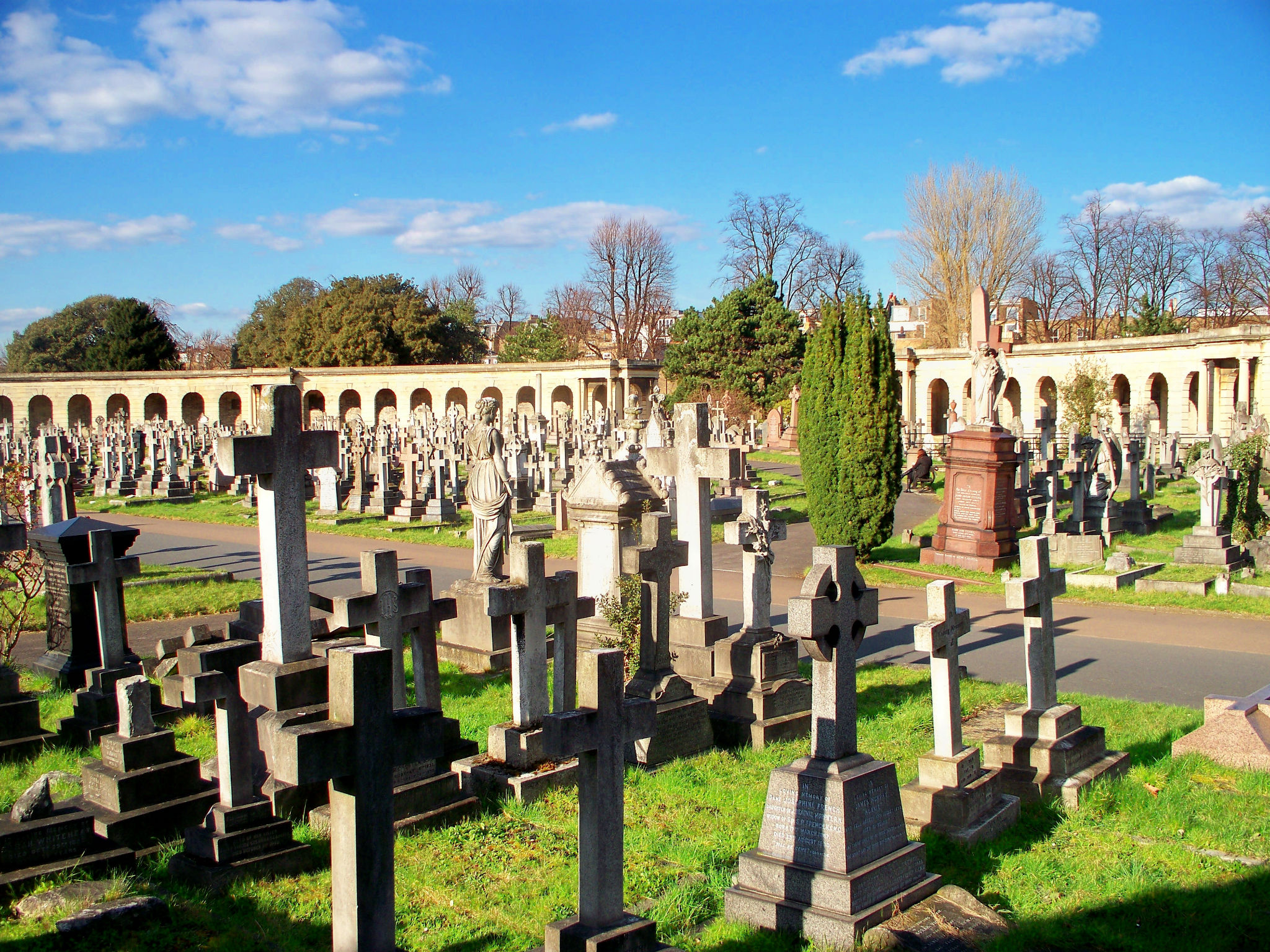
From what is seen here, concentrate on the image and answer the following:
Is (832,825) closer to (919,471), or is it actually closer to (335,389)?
(919,471)

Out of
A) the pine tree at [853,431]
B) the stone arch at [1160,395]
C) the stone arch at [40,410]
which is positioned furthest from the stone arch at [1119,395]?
the stone arch at [40,410]

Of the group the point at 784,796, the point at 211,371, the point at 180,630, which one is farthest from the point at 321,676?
the point at 211,371

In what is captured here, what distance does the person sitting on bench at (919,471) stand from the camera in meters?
27.1

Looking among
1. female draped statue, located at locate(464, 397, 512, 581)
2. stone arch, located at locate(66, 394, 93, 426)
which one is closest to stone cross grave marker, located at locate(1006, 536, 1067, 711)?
female draped statue, located at locate(464, 397, 512, 581)

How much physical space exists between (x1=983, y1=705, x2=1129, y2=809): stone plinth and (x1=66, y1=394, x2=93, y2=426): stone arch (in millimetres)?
55733

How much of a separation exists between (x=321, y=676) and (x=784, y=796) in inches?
117

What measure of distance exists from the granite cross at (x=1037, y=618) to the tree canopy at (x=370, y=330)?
51.1 metres

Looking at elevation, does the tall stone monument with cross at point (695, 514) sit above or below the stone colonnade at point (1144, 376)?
below

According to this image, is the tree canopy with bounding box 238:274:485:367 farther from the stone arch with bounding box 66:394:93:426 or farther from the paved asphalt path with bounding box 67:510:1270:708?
the paved asphalt path with bounding box 67:510:1270:708

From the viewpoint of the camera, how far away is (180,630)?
407 inches

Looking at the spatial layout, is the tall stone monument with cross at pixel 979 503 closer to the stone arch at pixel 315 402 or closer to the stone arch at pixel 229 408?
the stone arch at pixel 315 402

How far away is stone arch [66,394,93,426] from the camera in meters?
51.4

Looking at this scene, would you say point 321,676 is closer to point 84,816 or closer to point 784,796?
point 84,816

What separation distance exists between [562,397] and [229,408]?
1953cm
